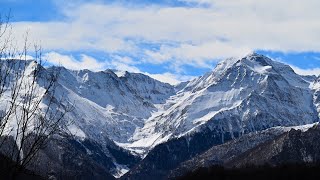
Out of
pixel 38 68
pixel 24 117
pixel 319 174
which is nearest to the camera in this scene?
pixel 24 117

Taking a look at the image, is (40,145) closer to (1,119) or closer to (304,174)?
(1,119)

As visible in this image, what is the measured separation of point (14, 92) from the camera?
72.2 feet

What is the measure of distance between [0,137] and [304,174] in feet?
611

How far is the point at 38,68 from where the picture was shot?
73.9 feet

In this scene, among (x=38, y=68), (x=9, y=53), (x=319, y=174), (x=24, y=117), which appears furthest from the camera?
(x=319, y=174)

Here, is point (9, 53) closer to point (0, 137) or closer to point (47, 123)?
point (47, 123)

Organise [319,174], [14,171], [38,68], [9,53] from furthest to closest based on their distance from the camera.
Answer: [319,174], [9,53], [38,68], [14,171]

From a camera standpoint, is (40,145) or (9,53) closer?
(40,145)

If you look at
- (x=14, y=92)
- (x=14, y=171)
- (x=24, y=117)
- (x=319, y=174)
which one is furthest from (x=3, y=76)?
(x=319, y=174)

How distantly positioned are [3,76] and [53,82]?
1901 millimetres

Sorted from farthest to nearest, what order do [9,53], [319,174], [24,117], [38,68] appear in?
[319,174] < [9,53] < [38,68] < [24,117]

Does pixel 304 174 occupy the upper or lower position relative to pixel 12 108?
upper

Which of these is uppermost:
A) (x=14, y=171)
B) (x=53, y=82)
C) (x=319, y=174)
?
(x=319, y=174)

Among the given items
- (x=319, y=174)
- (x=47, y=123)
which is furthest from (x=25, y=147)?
(x=319, y=174)
